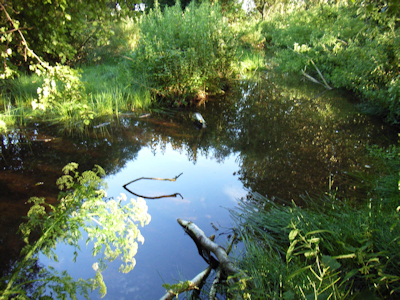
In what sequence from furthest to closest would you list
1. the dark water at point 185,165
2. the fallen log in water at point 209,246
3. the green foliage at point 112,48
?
the green foliage at point 112,48 < the dark water at point 185,165 < the fallen log in water at point 209,246

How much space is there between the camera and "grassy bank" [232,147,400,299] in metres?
1.50

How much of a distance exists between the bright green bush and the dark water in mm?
764

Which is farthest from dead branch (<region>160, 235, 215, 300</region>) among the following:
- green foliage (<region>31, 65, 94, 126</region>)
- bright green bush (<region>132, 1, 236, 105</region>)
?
bright green bush (<region>132, 1, 236, 105</region>)

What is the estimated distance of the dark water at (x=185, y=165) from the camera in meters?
2.36

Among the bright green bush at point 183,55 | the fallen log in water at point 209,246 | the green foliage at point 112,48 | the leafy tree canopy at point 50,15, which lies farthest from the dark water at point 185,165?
the green foliage at point 112,48

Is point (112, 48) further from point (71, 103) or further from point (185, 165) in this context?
point (185, 165)

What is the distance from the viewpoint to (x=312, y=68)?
10898mm

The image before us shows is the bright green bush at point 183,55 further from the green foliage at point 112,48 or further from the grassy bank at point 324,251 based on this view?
the grassy bank at point 324,251

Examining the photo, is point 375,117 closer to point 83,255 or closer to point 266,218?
point 266,218

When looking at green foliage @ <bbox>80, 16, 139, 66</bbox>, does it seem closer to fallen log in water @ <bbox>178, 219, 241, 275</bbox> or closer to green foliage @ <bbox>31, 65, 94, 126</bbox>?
green foliage @ <bbox>31, 65, 94, 126</bbox>

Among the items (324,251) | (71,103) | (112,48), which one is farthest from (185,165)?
(112,48)

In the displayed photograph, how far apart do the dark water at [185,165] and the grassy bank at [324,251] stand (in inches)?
15.1

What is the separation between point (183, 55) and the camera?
269 inches

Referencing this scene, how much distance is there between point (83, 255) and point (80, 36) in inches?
357
